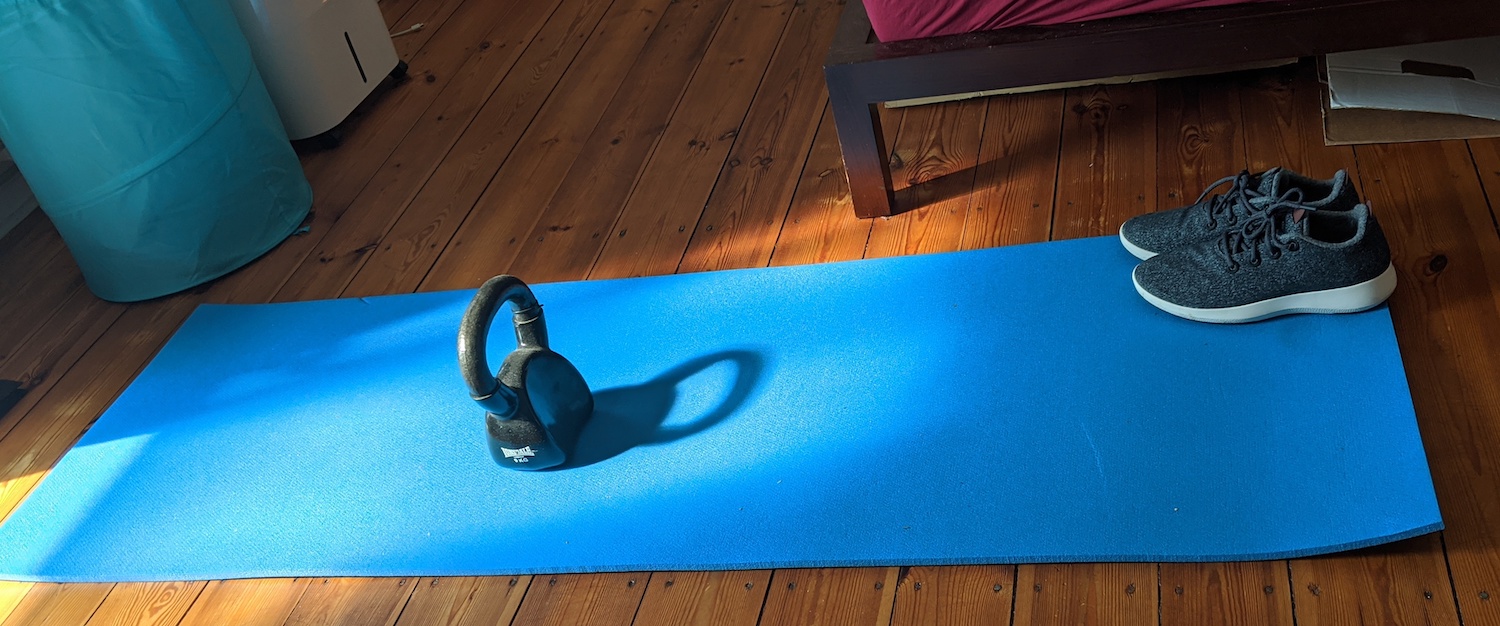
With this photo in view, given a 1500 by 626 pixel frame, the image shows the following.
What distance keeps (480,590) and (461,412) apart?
1.20ft

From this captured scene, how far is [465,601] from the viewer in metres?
1.54

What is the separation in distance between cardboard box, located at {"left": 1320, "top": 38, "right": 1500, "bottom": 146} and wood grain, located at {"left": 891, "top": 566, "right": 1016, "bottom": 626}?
1136 millimetres

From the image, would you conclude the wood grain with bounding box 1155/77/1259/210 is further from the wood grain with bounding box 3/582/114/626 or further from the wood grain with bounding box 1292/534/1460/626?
the wood grain with bounding box 3/582/114/626

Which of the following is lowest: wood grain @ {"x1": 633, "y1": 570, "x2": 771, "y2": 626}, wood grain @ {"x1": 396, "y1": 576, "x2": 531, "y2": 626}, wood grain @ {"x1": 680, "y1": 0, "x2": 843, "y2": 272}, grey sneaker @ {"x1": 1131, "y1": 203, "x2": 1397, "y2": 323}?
wood grain @ {"x1": 680, "y1": 0, "x2": 843, "y2": 272}

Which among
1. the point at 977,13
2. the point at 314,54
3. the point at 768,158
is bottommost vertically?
the point at 768,158

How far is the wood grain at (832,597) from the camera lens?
4.58 feet

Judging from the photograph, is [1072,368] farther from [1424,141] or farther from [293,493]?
[293,493]

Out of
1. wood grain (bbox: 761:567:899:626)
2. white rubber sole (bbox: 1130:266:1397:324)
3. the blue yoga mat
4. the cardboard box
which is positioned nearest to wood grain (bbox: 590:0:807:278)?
the blue yoga mat

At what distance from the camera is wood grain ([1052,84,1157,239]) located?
197 cm

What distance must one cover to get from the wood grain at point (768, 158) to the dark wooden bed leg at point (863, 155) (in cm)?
17

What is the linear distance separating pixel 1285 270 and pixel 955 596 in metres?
0.66

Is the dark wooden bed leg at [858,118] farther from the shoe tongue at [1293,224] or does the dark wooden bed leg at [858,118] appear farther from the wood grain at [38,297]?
the wood grain at [38,297]

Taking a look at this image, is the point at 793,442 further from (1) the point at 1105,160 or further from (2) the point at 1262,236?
(1) the point at 1105,160

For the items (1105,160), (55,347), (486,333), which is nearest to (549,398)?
(486,333)
